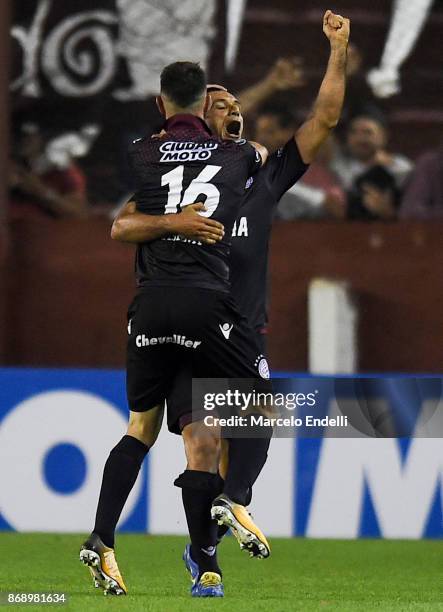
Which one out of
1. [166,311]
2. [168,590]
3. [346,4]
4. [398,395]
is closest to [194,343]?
[166,311]

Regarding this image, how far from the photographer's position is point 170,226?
554cm

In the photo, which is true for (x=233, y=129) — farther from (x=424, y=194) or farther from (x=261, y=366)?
(x=424, y=194)

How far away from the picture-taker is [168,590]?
19.6 ft

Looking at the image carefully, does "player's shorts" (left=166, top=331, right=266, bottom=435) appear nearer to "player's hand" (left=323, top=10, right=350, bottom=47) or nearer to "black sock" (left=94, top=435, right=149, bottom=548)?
"black sock" (left=94, top=435, right=149, bottom=548)

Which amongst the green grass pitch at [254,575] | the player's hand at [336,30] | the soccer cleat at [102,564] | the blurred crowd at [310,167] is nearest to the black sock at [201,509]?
the green grass pitch at [254,575]

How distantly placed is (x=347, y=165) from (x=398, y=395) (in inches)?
95.3

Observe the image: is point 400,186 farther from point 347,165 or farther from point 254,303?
point 254,303

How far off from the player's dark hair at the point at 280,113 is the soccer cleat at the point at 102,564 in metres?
5.25

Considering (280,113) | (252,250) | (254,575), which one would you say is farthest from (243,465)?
(280,113)

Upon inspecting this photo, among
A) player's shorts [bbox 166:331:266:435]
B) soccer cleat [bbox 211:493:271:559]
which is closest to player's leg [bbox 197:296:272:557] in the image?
soccer cleat [bbox 211:493:271:559]

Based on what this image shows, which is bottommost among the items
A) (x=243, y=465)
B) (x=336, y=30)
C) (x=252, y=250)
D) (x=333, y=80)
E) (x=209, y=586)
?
(x=209, y=586)

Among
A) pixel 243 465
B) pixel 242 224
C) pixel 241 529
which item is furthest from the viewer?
pixel 242 224

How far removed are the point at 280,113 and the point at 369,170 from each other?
2.25 ft

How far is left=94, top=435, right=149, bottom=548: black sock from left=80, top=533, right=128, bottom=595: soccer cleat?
4.2 inches
